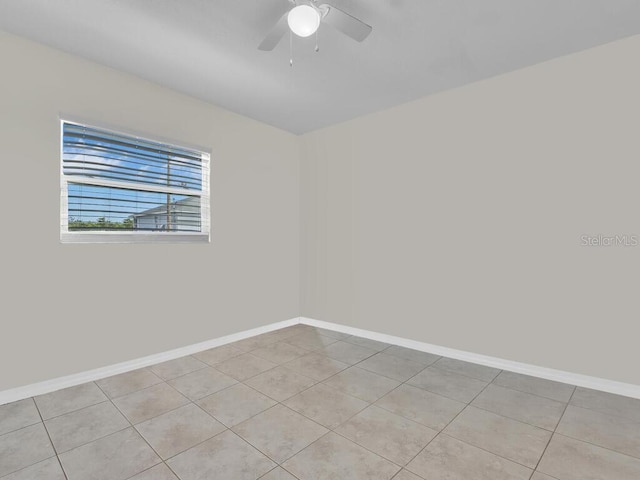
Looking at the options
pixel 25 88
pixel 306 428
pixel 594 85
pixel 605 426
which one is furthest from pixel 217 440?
pixel 594 85

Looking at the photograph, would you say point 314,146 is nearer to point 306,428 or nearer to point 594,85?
point 594,85

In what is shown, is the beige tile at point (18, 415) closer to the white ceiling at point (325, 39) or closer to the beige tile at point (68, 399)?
the beige tile at point (68, 399)

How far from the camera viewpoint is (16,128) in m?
2.41

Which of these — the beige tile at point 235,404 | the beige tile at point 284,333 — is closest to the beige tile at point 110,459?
the beige tile at point 235,404

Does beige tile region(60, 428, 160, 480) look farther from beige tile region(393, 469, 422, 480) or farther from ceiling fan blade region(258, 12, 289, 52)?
ceiling fan blade region(258, 12, 289, 52)

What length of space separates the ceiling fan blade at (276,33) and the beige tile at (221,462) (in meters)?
2.50

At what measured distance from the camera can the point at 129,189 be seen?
3014mm

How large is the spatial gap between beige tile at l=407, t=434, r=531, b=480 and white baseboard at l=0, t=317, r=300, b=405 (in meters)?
2.47

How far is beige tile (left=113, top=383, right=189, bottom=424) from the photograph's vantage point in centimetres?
222

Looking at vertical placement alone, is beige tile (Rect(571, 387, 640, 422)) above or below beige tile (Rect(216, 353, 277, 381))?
below


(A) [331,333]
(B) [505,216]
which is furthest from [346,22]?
(A) [331,333]

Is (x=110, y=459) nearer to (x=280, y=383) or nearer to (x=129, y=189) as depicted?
(x=280, y=383)

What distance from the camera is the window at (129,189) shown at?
2.69 meters

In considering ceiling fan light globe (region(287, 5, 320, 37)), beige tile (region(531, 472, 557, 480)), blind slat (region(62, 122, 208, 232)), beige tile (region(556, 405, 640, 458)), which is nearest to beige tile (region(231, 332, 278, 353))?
blind slat (region(62, 122, 208, 232))
